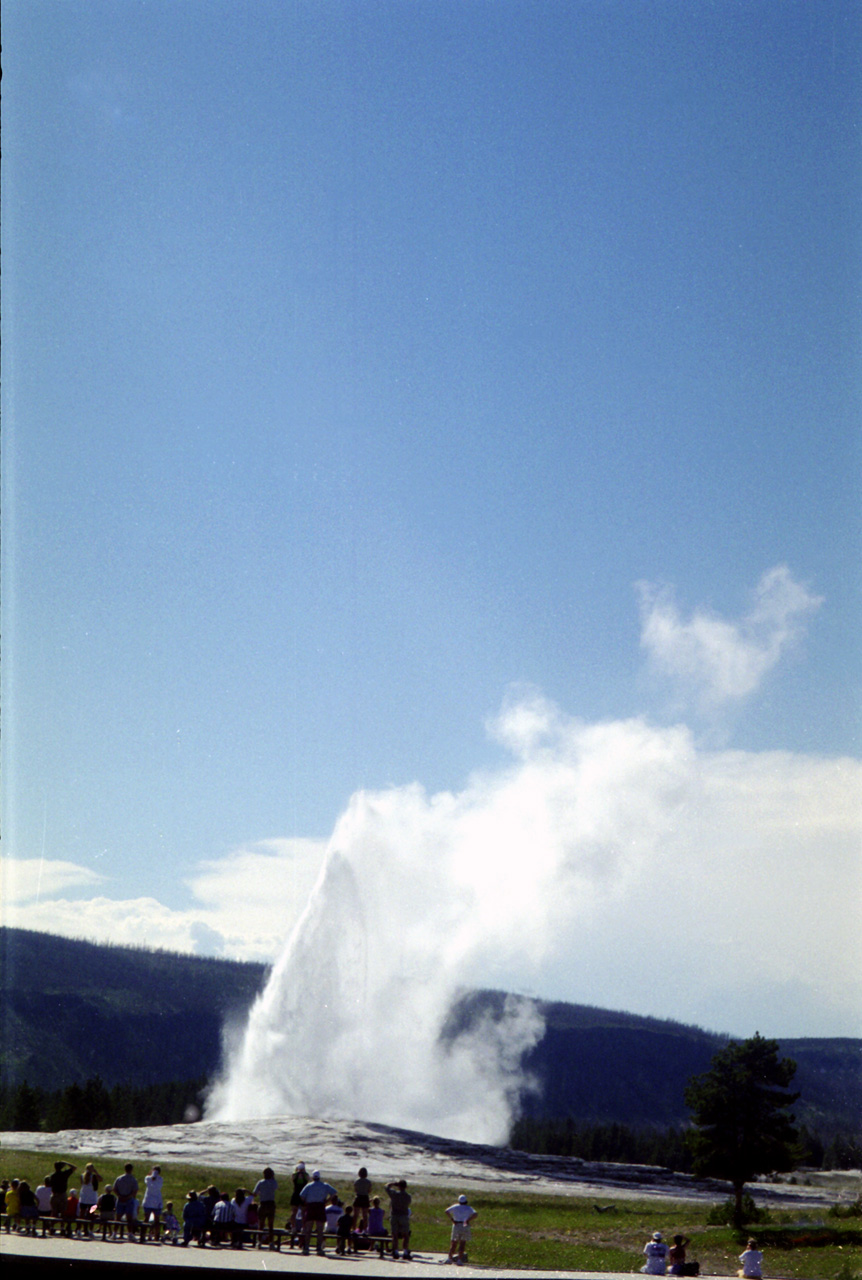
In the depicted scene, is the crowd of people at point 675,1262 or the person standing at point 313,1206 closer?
the person standing at point 313,1206

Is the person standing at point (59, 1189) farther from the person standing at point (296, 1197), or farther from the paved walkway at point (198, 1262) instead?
the person standing at point (296, 1197)

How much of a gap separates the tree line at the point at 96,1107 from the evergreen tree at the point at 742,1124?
42.8m

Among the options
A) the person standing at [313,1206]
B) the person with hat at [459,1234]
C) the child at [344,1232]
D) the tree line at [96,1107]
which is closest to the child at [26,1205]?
the person standing at [313,1206]

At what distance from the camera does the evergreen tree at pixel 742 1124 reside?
149 feet

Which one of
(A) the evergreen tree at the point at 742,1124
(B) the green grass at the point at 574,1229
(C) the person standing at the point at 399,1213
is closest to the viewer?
(C) the person standing at the point at 399,1213

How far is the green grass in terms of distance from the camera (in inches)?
1163

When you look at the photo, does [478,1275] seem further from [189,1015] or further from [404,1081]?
[189,1015]

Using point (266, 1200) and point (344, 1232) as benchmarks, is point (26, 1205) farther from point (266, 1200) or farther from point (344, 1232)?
point (344, 1232)

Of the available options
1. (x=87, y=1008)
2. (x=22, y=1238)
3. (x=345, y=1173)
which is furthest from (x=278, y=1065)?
(x=87, y=1008)

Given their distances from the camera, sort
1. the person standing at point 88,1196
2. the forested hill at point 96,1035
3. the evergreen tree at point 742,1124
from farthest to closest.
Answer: the forested hill at point 96,1035
the evergreen tree at point 742,1124
the person standing at point 88,1196

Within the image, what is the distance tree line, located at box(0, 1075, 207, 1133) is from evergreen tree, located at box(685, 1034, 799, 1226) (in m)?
42.8

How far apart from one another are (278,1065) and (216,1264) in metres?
74.5

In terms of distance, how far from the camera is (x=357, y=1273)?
15945 millimetres

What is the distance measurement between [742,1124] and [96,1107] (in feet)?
181
